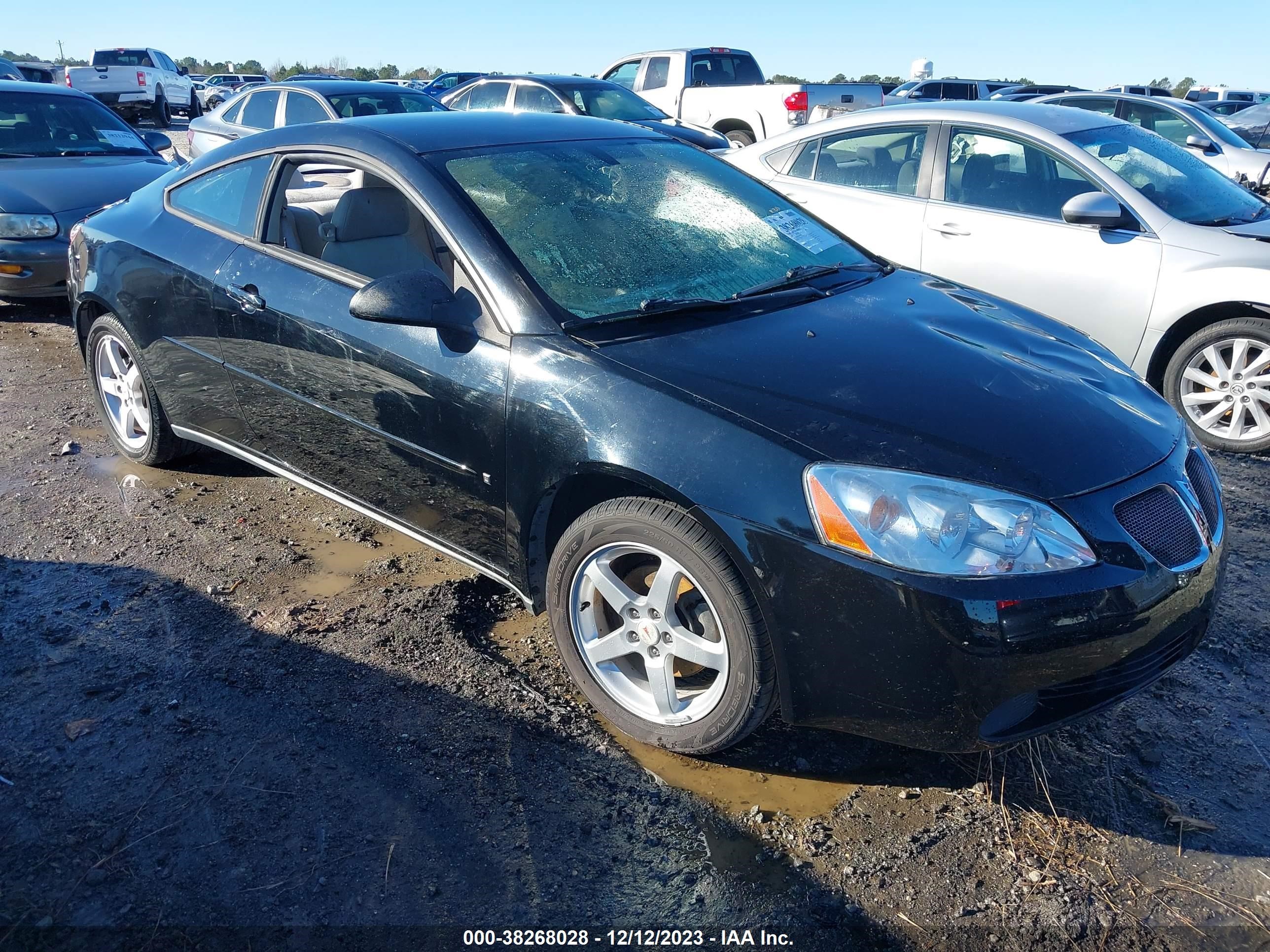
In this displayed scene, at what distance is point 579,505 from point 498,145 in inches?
53.1

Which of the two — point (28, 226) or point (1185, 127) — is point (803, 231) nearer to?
point (28, 226)

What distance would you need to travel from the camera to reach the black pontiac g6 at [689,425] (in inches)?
90.0

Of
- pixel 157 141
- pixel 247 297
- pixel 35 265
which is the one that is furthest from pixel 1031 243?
pixel 157 141

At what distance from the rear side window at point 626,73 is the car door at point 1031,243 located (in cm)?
1154

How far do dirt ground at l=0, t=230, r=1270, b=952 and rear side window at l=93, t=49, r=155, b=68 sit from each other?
93.6 feet

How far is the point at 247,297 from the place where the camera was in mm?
3555

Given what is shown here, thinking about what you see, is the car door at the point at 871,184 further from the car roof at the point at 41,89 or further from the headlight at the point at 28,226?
the car roof at the point at 41,89

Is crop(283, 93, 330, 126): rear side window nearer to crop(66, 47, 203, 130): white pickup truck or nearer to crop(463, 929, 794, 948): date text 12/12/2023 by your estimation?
crop(463, 929, 794, 948): date text 12/12/2023

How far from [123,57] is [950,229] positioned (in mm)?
28529

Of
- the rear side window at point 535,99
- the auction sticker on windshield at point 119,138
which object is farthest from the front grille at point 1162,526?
the rear side window at point 535,99

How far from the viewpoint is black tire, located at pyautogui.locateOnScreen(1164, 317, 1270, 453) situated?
4.78 m

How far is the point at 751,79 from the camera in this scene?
16.8 metres

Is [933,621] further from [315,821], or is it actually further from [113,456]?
[113,456]

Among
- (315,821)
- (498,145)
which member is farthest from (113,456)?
(315,821)
